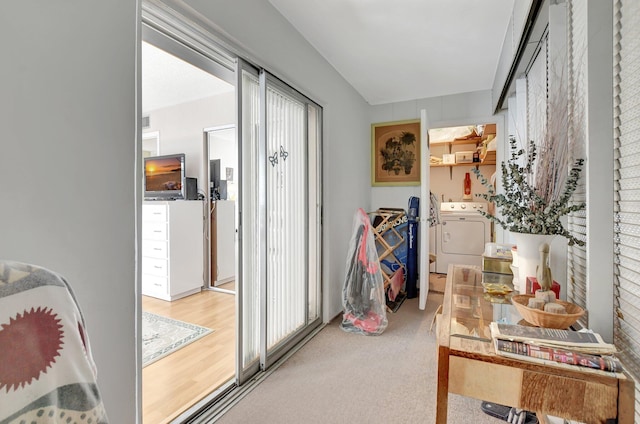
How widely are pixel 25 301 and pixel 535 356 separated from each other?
46.0 inches

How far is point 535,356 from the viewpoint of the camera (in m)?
0.79

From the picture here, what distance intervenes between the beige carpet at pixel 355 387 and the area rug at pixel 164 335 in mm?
899

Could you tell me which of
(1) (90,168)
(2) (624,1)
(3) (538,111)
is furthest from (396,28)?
(1) (90,168)

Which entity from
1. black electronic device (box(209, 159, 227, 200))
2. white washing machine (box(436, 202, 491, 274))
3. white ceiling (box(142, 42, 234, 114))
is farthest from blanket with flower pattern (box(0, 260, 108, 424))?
white washing machine (box(436, 202, 491, 274))

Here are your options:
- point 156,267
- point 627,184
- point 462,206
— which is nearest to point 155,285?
point 156,267

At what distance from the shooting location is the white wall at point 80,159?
85 centimetres

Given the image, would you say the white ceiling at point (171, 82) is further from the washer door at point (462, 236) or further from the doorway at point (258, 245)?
the washer door at point (462, 236)

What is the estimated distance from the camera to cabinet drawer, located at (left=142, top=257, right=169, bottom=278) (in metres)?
3.34

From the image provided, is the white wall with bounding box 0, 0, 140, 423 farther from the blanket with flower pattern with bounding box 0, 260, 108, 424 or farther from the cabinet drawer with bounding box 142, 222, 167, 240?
the cabinet drawer with bounding box 142, 222, 167, 240

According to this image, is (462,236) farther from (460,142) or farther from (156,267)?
(156,267)

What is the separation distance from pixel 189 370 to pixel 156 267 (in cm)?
181

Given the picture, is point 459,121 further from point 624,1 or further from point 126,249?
point 126,249

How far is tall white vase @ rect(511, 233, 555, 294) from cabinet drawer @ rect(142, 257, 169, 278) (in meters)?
3.33

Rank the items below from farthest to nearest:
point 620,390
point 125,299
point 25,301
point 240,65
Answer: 1. point 240,65
2. point 125,299
3. point 620,390
4. point 25,301
